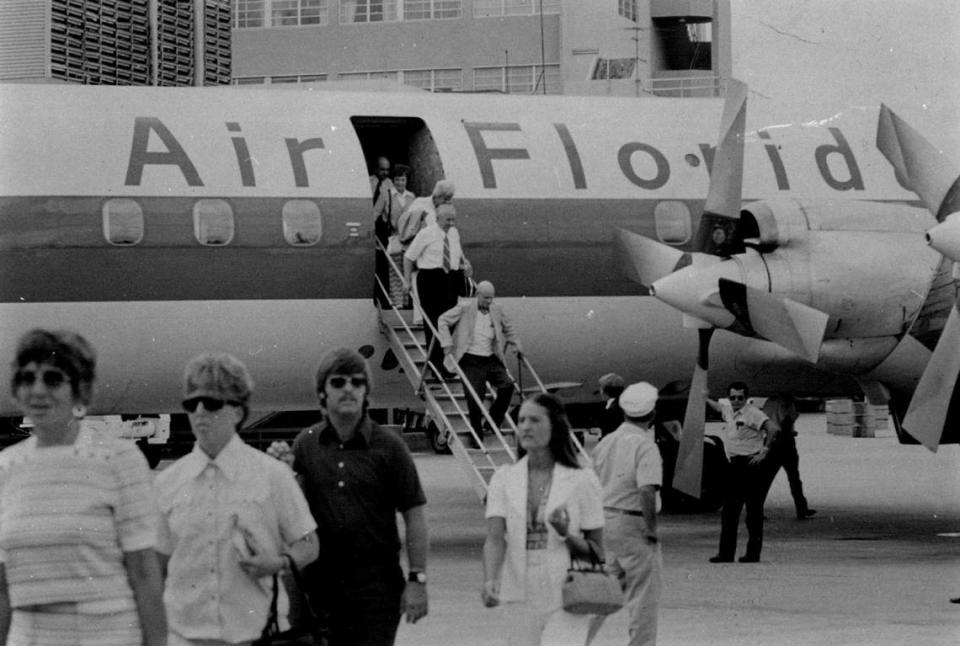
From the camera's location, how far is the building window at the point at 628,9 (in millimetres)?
56594

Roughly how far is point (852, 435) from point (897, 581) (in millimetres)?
32036

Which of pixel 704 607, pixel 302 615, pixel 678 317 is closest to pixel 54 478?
pixel 302 615

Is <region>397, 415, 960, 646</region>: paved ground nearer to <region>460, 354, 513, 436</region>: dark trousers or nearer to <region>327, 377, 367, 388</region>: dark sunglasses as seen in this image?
<region>460, 354, 513, 436</region>: dark trousers

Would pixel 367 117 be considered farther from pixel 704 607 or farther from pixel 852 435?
pixel 852 435

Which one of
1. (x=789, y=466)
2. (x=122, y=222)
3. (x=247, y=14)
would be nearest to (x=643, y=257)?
(x=789, y=466)

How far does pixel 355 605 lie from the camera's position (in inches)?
293

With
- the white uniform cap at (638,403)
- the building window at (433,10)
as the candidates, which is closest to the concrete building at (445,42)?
the building window at (433,10)

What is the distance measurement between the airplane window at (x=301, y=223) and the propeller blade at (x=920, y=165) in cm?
551

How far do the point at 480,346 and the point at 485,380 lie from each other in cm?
34

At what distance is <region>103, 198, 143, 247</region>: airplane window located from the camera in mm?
15984

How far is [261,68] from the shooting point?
188 ft

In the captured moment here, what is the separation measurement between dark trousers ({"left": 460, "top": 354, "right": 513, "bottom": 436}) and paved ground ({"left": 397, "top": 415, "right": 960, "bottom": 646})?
140 cm

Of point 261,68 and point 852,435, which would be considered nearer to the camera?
point 852,435

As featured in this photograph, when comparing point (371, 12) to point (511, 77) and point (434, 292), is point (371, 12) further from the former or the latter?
point (434, 292)
